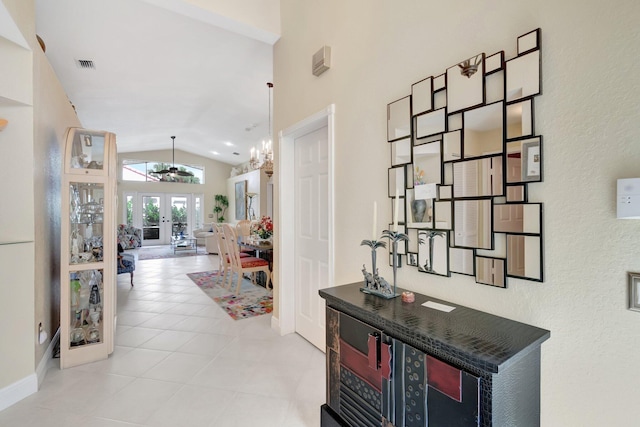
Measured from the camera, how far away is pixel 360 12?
2.08 meters

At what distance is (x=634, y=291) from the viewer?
98cm

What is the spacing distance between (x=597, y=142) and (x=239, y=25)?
2918 millimetres

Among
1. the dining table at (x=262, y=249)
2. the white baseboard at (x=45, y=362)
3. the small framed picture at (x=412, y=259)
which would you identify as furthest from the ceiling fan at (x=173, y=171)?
the small framed picture at (x=412, y=259)

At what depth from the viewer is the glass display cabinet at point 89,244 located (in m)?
2.46

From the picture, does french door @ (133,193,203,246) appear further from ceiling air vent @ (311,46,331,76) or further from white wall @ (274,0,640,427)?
white wall @ (274,0,640,427)

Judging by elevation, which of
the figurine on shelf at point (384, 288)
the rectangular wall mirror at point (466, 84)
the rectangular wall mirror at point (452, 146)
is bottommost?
the figurine on shelf at point (384, 288)

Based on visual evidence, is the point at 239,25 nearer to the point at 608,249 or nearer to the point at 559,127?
the point at 559,127

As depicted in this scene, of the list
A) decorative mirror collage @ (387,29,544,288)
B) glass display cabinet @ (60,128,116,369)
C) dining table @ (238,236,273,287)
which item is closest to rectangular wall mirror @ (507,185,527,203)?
decorative mirror collage @ (387,29,544,288)

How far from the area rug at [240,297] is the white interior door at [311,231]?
3.10 feet

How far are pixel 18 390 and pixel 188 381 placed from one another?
1.09 metres

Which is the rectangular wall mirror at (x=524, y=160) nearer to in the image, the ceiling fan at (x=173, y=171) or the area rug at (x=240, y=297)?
the area rug at (x=240, y=297)

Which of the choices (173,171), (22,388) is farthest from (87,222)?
(173,171)

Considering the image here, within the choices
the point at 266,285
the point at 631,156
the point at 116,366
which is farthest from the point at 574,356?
the point at 266,285

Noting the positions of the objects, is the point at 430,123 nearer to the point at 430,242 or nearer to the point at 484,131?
the point at 484,131
